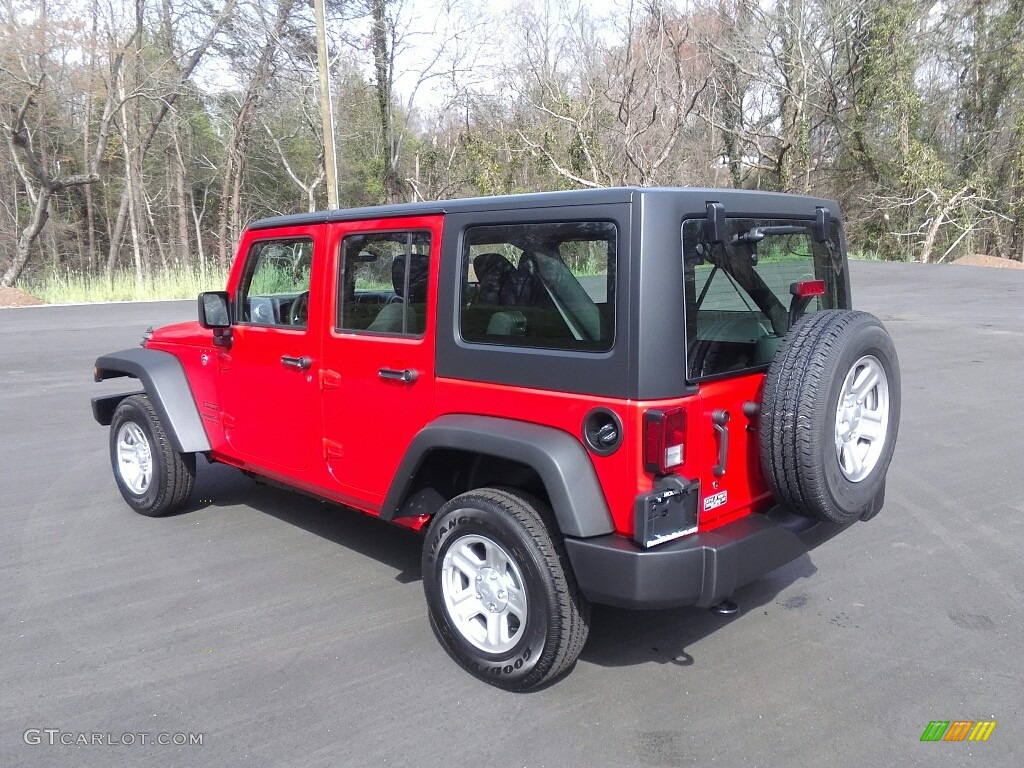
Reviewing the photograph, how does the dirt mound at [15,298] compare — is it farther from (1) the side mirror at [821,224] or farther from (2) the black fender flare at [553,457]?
(1) the side mirror at [821,224]

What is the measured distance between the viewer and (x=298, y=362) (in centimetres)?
417

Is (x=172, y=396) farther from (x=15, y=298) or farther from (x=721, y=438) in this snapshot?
(x=15, y=298)

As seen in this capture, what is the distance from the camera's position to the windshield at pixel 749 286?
10.2ft

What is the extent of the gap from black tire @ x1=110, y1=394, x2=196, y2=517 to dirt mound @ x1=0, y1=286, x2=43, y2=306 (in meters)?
14.5

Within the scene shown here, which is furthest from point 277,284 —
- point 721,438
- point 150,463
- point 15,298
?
point 15,298

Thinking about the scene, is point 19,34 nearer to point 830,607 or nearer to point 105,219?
point 105,219

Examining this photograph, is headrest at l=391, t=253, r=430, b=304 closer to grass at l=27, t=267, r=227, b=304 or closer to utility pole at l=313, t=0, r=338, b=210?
utility pole at l=313, t=0, r=338, b=210

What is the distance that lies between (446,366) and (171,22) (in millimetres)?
27640

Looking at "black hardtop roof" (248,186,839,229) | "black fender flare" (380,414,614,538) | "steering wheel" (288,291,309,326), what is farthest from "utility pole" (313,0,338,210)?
"black fender flare" (380,414,614,538)

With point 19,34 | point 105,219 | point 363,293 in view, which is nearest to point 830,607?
point 363,293

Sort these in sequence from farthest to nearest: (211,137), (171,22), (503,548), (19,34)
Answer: (211,137) → (171,22) → (19,34) → (503,548)

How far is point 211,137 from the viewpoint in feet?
117

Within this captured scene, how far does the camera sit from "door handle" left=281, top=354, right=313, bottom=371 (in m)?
4.13

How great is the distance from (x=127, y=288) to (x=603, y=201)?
19.1m
